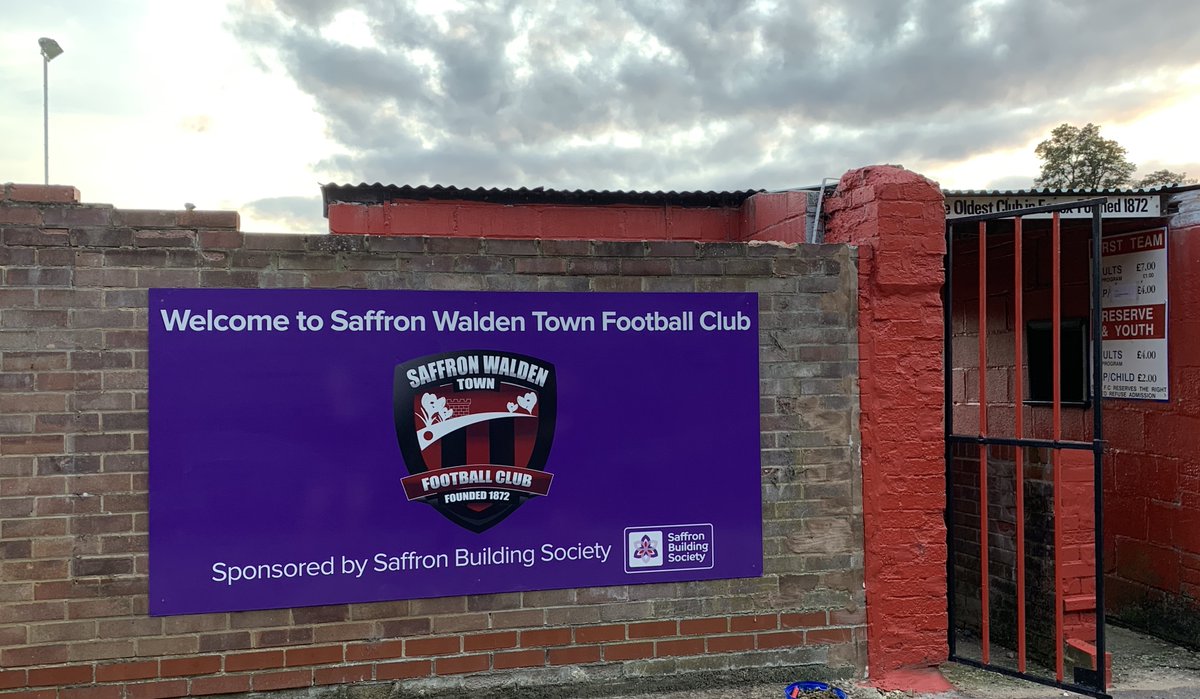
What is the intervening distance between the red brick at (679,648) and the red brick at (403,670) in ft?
3.78

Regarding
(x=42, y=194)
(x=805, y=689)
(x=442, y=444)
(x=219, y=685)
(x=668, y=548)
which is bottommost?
(x=805, y=689)

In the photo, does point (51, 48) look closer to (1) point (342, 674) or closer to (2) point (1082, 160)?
(1) point (342, 674)

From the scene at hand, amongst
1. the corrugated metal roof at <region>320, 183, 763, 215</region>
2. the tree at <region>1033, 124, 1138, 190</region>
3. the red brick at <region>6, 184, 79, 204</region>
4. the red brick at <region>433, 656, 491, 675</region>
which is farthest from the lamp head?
the tree at <region>1033, 124, 1138, 190</region>

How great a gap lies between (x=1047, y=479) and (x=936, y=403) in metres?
1.00

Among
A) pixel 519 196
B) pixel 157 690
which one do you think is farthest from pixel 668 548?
pixel 519 196

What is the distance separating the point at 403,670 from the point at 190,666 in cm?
96

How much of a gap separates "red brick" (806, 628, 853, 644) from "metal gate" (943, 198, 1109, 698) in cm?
63

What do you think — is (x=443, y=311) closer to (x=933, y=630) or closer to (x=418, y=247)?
(x=418, y=247)

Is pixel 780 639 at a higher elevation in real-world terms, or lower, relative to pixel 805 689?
higher

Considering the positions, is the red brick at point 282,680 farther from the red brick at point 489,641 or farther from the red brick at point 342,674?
the red brick at point 489,641

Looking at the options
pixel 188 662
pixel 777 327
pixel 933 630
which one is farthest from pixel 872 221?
pixel 188 662

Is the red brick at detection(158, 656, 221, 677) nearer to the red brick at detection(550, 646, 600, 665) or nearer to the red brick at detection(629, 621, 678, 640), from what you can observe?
the red brick at detection(550, 646, 600, 665)

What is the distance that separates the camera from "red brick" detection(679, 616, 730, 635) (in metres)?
4.05

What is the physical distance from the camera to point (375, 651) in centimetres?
377
